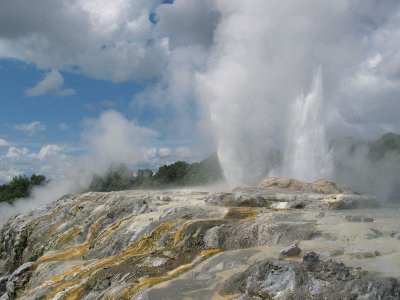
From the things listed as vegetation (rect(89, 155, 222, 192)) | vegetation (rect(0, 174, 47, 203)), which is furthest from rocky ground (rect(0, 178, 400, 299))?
vegetation (rect(0, 174, 47, 203))

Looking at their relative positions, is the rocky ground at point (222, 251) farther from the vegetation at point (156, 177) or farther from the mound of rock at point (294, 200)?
the vegetation at point (156, 177)

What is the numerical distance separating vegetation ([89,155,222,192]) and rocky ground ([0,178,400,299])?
4413 cm

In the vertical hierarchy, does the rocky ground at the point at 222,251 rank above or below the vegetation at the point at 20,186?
below

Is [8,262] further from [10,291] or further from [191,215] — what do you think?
[191,215]

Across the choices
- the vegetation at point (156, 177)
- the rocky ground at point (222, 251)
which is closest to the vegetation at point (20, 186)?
the vegetation at point (156, 177)

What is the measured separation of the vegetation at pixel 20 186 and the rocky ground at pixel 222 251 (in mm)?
69152

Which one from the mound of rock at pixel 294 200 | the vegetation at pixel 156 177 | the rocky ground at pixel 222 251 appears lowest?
the rocky ground at pixel 222 251

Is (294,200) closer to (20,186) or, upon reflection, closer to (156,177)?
(156,177)

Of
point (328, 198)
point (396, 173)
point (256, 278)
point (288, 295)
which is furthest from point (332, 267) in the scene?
point (396, 173)

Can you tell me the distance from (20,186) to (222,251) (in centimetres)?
9464

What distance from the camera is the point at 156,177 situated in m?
86.4

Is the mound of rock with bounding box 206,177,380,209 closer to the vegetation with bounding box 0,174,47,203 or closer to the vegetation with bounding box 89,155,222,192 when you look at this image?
the vegetation with bounding box 89,155,222,192

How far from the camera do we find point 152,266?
58.0 ft

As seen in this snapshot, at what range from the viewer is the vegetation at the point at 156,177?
7794 centimetres
